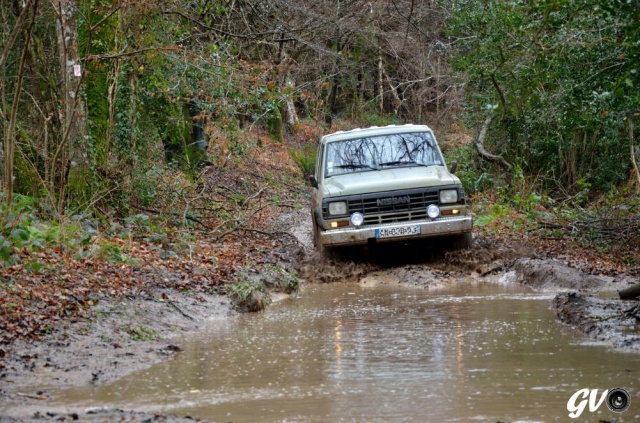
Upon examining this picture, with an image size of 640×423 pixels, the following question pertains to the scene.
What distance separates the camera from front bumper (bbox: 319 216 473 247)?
38.0 ft

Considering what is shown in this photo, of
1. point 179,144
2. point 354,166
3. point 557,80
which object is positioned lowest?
point 354,166

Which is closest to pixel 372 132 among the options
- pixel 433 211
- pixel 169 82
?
pixel 433 211

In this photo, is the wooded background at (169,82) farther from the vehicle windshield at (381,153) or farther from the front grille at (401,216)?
the front grille at (401,216)

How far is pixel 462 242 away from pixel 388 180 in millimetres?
1351

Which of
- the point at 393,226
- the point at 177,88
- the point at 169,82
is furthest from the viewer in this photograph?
the point at 177,88

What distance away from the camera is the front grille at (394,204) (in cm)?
1161

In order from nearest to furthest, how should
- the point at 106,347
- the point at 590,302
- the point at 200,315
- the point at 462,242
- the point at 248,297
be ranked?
the point at 106,347, the point at 590,302, the point at 200,315, the point at 248,297, the point at 462,242

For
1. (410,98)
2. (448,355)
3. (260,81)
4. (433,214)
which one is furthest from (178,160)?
(410,98)

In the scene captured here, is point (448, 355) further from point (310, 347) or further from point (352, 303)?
point (352, 303)

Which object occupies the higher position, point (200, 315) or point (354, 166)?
point (354, 166)

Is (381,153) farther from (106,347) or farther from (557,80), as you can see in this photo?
(106,347)

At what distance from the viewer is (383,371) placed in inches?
240

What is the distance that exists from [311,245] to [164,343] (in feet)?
25.5

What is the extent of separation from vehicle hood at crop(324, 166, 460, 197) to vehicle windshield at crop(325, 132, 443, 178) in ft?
0.58
